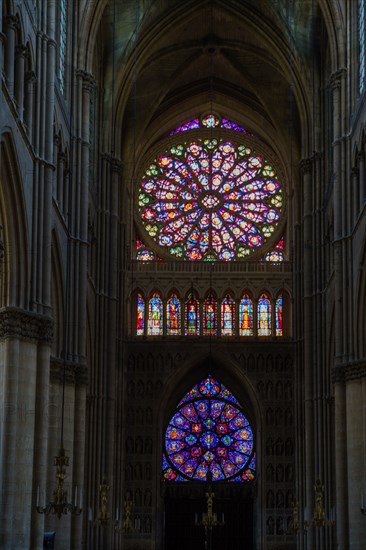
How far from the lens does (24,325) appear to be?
3116cm

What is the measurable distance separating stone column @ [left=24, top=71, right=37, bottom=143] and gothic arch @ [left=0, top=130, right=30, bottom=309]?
6.83ft

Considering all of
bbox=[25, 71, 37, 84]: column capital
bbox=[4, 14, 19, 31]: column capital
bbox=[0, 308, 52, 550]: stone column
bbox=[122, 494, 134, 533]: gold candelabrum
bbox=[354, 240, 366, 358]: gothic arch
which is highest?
bbox=[4, 14, 19, 31]: column capital

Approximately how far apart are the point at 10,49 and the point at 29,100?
2636mm

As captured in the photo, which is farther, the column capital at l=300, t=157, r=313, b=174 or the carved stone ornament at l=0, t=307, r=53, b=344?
the column capital at l=300, t=157, r=313, b=174

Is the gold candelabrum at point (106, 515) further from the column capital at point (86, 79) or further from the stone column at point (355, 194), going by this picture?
the column capital at point (86, 79)

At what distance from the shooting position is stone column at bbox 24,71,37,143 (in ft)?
107

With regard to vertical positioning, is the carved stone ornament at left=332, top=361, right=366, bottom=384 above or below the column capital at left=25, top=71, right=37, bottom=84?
below

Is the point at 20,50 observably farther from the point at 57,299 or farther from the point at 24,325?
the point at 57,299

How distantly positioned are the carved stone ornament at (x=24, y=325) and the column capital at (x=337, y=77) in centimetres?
1473

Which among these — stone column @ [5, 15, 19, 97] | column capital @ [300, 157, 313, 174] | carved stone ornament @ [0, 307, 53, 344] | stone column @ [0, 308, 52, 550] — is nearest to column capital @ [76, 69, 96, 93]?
column capital @ [300, 157, 313, 174]

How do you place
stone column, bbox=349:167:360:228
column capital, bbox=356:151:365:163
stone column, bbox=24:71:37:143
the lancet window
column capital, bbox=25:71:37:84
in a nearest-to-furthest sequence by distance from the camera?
stone column, bbox=24:71:37:143
column capital, bbox=25:71:37:84
column capital, bbox=356:151:365:163
the lancet window
stone column, bbox=349:167:360:228

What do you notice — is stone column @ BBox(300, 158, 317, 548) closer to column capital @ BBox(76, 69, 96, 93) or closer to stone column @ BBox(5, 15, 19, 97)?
column capital @ BBox(76, 69, 96, 93)

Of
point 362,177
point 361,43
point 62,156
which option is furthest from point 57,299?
point 361,43

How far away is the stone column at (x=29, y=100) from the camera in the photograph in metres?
32.5
